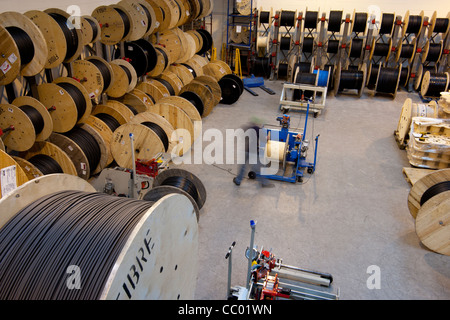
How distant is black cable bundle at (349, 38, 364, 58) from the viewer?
1302cm

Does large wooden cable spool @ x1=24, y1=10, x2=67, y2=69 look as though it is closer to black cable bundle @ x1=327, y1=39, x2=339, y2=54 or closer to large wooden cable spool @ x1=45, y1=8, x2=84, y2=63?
large wooden cable spool @ x1=45, y1=8, x2=84, y2=63

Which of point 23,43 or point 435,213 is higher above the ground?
point 23,43

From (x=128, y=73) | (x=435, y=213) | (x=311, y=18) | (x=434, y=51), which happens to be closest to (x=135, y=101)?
(x=128, y=73)

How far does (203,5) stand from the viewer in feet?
37.6

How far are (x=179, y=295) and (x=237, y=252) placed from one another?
9.90ft

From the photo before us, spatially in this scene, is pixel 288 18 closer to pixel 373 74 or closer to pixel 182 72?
pixel 373 74

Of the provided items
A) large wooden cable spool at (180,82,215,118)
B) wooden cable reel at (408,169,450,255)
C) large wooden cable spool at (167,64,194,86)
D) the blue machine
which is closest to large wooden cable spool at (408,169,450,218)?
wooden cable reel at (408,169,450,255)

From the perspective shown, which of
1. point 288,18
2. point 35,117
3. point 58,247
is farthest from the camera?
point 288,18

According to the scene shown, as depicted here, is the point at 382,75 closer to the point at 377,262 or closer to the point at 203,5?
the point at 203,5

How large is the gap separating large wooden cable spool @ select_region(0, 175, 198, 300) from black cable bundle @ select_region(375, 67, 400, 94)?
11.5 meters

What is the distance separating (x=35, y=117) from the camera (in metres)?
5.29

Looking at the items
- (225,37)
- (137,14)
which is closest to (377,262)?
(137,14)

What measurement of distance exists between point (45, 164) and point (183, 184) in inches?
88.2

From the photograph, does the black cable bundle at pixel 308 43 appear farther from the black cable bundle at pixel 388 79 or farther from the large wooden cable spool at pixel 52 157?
the large wooden cable spool at pixel 52 157
